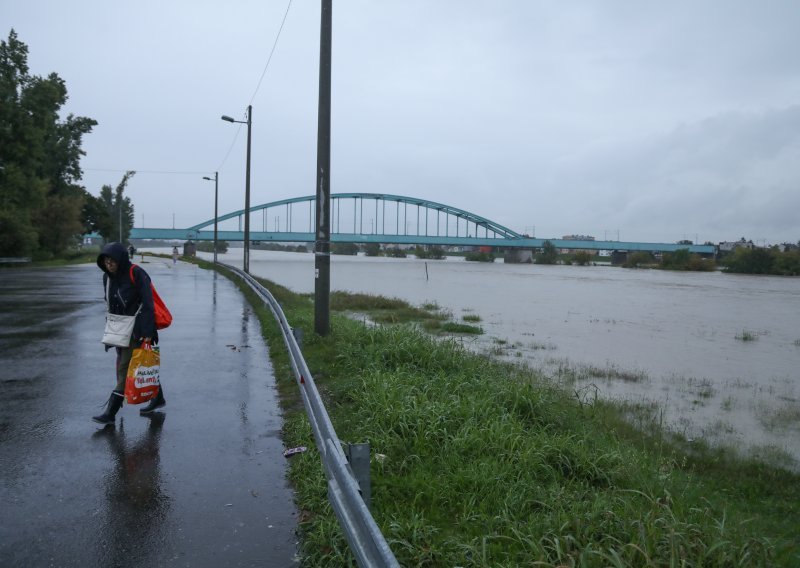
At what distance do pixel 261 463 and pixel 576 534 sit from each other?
A: 2.51m

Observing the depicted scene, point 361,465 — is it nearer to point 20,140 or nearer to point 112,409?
point 112,409

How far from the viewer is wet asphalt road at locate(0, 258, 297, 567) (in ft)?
11.7

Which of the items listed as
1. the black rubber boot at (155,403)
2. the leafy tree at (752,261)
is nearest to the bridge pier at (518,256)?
the leafy tree at (752,261)

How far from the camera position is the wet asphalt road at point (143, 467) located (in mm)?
3561

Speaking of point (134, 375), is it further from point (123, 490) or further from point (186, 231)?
point (186, 231)

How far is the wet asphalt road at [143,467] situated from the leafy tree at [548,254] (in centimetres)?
10720

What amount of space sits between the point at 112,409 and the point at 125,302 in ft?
3.30

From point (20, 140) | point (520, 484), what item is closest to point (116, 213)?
point (20, 140)

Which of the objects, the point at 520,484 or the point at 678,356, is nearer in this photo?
the point at 520,484

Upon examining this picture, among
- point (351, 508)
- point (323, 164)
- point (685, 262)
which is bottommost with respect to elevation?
point (351, 508)

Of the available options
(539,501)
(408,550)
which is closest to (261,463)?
(408,550)

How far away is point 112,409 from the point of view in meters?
5.76

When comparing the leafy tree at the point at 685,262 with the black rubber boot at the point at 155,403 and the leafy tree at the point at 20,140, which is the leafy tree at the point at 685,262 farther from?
the black rubber boot at the point at 155,403

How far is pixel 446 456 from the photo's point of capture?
491 centimetres
